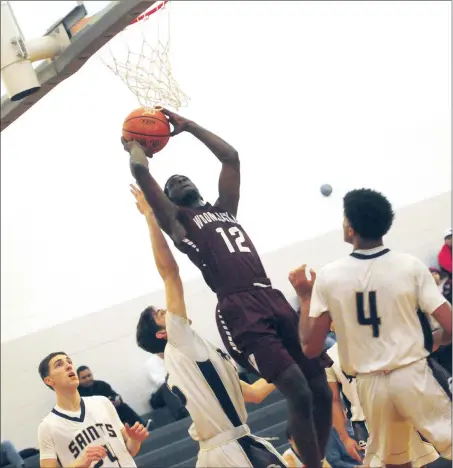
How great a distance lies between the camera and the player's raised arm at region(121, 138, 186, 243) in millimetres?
4137

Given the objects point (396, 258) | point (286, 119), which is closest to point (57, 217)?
point (286, 119)

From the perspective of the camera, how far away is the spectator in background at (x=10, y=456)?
218 inches

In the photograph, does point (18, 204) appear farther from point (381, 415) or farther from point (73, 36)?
point (381, 415)

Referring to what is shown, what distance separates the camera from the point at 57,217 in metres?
6.80

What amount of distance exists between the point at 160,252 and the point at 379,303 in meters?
1.08

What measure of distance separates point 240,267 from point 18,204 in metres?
3.05

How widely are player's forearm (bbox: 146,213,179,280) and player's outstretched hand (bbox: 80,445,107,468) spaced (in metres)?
0.90

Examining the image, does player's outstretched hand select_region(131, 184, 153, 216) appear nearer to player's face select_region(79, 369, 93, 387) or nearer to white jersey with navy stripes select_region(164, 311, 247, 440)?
white jersey with navy stripes select_region(164, 311, 247, 440)

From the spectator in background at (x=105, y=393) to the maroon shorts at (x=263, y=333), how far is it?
1.43 meters

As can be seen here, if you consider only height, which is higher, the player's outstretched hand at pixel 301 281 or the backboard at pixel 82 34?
the backboard at pixel 82 34

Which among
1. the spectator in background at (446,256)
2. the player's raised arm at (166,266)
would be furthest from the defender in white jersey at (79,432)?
the spectator in background at (446,256)

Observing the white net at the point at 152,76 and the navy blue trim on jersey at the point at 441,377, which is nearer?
the navy blue trim on jersey at the point at 441,377

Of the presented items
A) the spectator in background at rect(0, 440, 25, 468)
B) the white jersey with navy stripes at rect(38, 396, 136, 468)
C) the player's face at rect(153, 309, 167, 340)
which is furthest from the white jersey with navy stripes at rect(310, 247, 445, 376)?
the spectator in background at rect(0, 440, 25, 468)

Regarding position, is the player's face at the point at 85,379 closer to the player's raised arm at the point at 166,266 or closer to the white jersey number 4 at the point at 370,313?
the player's raised arm at the point at 166,266
